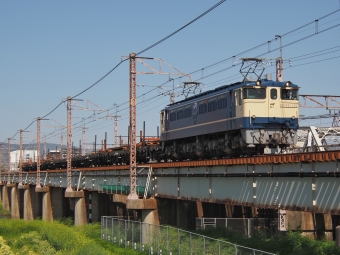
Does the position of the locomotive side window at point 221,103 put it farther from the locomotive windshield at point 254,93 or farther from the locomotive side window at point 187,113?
the locomotive side window at point 187,113

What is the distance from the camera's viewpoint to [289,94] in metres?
34.6

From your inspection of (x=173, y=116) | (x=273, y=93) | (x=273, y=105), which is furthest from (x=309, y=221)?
(x=273, y=93)

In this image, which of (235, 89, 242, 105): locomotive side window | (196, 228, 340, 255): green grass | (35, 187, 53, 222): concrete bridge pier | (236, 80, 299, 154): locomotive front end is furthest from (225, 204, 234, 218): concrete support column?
(35, 187, 53, 222): concrete bridge pier

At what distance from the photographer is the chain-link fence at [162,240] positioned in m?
25.6

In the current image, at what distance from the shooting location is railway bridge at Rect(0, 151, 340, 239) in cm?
2170

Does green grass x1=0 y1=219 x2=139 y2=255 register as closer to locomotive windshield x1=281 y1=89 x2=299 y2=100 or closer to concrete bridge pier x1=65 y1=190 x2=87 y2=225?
concrete bridge pier x1=65 y1=190 x2=87 y2=225

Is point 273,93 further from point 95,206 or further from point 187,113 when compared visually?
point 95,206

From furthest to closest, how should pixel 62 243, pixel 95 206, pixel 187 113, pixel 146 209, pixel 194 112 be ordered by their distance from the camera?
1. pixel 95 206
2. pixel 62 243
3. pixel 187 113
4. pixel 194 112
5. pixel 146 209

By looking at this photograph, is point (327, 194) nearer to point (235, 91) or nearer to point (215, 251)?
point (215, 251)

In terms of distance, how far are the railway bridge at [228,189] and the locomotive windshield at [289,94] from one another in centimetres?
648

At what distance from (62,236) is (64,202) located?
36394 millimetres

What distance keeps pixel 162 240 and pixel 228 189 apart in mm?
5524

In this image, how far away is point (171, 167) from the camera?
116 ft

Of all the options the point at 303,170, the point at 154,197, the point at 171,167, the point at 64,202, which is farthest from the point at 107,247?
the point at 64,202
